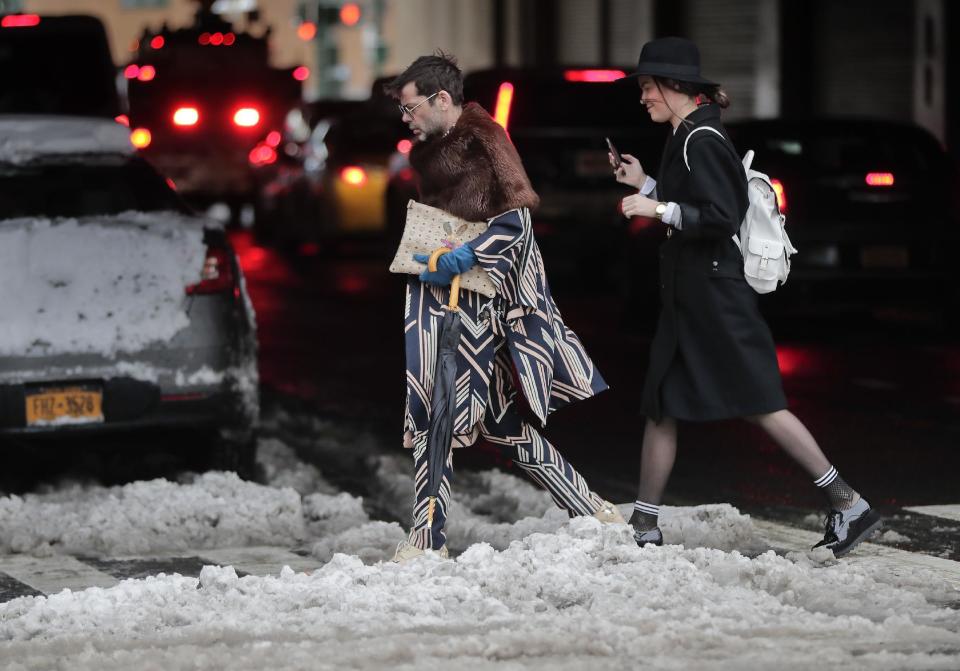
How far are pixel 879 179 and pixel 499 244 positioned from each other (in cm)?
835

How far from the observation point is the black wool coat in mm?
7027

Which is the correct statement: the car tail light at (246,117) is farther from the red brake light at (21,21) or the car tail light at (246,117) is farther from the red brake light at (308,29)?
the red brake light at (308,29)

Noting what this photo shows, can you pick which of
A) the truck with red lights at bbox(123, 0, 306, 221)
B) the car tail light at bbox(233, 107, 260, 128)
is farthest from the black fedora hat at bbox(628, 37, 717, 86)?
the car tail light at bbox(233, 107, 260, 128)

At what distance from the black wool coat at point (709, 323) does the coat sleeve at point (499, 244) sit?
0.56 meters

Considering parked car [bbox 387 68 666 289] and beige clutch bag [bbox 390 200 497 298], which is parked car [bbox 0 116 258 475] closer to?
beige clutch bag [bbox 390 200 497 298]

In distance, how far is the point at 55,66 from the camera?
18.6 meters

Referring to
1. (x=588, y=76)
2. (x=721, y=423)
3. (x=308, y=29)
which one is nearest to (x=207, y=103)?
(x=588, y=76)

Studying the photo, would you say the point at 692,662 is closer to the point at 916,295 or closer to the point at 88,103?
the point at 916,295

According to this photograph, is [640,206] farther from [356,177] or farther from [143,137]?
[143,137]

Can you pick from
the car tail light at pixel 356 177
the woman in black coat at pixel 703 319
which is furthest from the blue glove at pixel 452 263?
the car tail light at pixel 356 177

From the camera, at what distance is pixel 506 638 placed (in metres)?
5.72

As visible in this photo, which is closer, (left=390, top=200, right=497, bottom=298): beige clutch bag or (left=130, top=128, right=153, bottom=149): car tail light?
(left=390, top=200, right=497, bottom=298): beige clutch bag

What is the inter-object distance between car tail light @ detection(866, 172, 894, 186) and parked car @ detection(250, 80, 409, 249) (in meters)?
8.47

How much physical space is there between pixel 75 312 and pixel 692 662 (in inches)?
156
